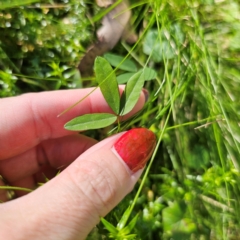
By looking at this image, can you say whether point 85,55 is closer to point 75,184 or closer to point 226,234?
point 75,184

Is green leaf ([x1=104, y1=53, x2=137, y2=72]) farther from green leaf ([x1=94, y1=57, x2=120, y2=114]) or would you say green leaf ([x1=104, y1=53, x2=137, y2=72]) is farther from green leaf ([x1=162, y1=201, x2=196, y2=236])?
green leaf ([x1=162, y1=201, x2=196, y2=236])

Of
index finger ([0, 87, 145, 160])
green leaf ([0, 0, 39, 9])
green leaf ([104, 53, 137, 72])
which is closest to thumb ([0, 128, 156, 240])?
index finger ([0, 87, 145, 160])

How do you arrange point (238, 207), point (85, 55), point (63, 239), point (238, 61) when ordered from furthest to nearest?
point (85, 55) < point (238, 61) < point (238, 207) < point (63, 239)

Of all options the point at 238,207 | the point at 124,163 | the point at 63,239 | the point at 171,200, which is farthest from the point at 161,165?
the point at 63,239

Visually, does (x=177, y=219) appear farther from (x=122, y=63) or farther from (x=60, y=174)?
(x=122, y=63)

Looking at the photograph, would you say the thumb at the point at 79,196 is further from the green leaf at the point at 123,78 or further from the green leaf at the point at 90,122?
the green leaf at the point at 123,78

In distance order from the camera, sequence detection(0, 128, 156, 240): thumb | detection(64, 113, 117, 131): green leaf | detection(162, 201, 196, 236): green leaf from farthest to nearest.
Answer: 1. detection(162, 201, 196, 236): green leaf
2. detection(64, 113, 117, 131): green leaf
3. detection(0, 128, 156, 240): thumb

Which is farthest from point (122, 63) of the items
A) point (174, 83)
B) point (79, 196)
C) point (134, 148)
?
point (79, 196)
